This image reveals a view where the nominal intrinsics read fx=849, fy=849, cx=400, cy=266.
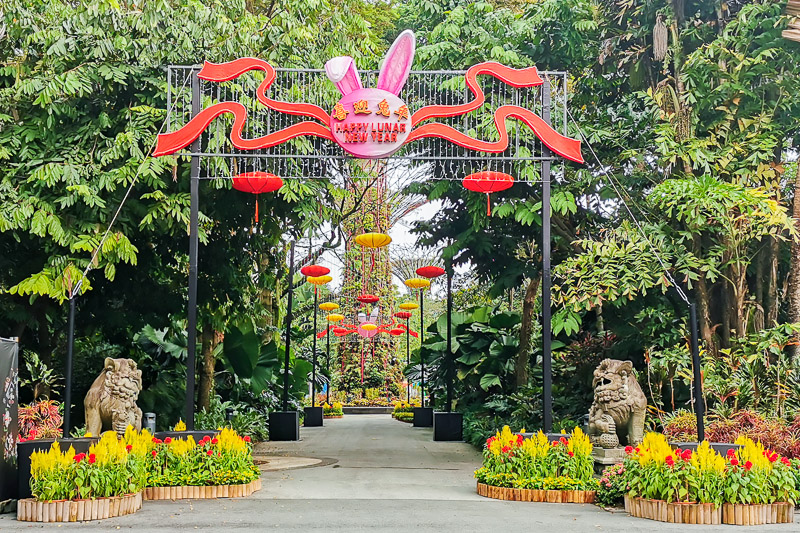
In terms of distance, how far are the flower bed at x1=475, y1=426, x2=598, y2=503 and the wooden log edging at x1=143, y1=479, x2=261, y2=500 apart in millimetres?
2974

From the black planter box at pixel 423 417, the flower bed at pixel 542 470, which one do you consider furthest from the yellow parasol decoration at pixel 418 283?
the flower bed at pixel 542 470

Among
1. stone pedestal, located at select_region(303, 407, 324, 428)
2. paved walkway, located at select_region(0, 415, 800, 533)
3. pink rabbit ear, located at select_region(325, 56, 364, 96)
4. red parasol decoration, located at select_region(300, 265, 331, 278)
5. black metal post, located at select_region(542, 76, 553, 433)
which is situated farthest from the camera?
stone pedestal, located at select_region(303, 407, 324, 428)

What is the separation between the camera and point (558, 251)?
17578 mm

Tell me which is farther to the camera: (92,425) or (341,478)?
(341,478)

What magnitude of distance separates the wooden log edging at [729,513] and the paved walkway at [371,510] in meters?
0.16

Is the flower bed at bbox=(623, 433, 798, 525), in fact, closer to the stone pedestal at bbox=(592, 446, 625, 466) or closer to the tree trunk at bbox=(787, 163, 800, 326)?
the stone pedestal at bbox=(592, 446, 625, 466)

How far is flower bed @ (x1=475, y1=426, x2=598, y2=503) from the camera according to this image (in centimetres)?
959

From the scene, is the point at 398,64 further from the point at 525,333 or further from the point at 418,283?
the point at 418,283

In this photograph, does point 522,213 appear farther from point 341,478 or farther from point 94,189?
point 94,189

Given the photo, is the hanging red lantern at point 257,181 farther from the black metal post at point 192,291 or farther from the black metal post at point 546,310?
the black metal post at point 546,310

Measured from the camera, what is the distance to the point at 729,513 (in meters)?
7.91

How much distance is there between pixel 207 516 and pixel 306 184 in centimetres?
674

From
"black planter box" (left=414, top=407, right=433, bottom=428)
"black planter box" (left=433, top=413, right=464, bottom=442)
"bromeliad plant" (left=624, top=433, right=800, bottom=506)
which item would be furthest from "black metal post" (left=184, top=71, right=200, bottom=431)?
"black planter box" (left=414, top=407, right=433, bottom=428)

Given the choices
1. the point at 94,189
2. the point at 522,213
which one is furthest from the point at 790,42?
the point at 94,189
